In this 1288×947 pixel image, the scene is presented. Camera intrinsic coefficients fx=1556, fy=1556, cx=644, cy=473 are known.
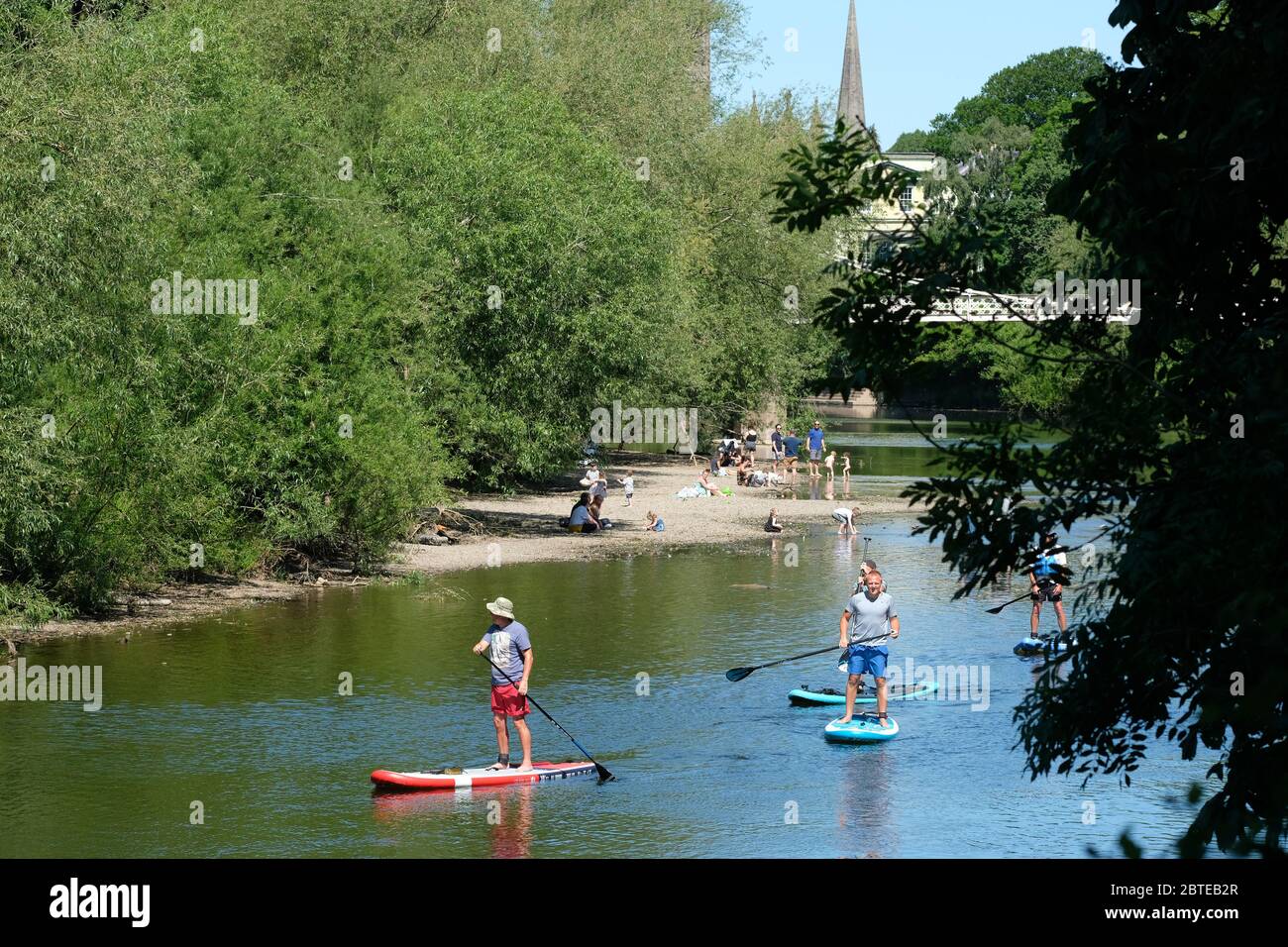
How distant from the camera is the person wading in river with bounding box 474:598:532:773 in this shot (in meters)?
16.2

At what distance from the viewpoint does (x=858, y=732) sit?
59.5 ft

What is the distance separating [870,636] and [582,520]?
2152 cm

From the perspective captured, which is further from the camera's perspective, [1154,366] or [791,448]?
[791,448]

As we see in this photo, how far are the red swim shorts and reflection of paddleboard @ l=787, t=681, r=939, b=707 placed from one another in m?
5.11

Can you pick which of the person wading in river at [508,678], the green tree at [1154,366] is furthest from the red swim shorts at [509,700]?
the green tree at [1154,366]

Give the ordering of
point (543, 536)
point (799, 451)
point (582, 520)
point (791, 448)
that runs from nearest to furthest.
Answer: point (543, 536) → point (582, 520) → point (799, 451) → point (791, 448)

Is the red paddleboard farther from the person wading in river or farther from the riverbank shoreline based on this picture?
the riverbank shoreline

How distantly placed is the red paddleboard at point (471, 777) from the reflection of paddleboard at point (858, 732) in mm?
3281

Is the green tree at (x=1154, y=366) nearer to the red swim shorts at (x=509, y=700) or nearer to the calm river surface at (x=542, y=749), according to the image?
the calm river surface at (x=542, y=749)

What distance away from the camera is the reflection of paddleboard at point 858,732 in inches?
712

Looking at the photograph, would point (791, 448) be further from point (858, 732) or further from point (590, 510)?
point (858, 732)

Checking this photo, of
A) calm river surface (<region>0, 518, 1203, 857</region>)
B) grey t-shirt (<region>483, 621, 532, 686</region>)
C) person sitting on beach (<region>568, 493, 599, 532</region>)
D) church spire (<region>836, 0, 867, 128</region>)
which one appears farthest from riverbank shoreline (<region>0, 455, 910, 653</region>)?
church spire (<region>836, 0, 867, 128</region>)

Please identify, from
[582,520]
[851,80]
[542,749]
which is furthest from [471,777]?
[851,80]
